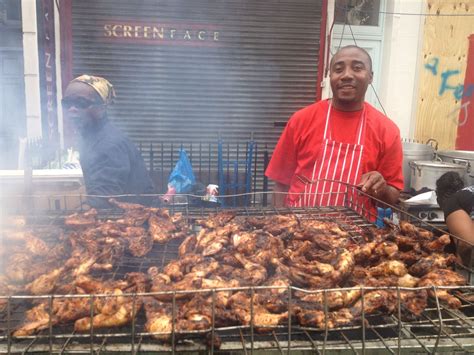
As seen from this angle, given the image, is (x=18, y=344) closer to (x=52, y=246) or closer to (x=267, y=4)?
(x=52, y=246)

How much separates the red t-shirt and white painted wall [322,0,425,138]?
4.54 m

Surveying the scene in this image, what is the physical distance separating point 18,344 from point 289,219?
2.10 meters

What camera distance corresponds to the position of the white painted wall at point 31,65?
7332mm

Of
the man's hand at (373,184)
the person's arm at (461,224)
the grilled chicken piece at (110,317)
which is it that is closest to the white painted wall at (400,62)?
the person's arm at (461,224)

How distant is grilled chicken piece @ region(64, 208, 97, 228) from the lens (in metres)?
3.21

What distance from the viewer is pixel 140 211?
3588 millimetres

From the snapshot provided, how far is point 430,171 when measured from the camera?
645 centimetres

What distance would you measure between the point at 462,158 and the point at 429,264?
5085 millimetres

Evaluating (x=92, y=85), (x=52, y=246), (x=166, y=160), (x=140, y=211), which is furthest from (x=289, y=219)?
(x=166, y=160)

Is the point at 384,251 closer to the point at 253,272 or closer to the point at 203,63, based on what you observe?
the point at 253,272

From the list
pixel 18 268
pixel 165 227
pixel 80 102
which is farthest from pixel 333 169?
pixel 18 268

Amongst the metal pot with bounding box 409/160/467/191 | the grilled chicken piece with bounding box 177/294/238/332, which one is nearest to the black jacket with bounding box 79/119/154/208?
the grilled chicken piece with bounding box 177/294/238/332

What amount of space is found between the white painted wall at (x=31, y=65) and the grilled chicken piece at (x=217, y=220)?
5464mm

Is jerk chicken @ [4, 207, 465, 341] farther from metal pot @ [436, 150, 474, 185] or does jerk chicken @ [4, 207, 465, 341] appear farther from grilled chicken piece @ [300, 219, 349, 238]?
metal pot @ [436, 150, 474, 185]
